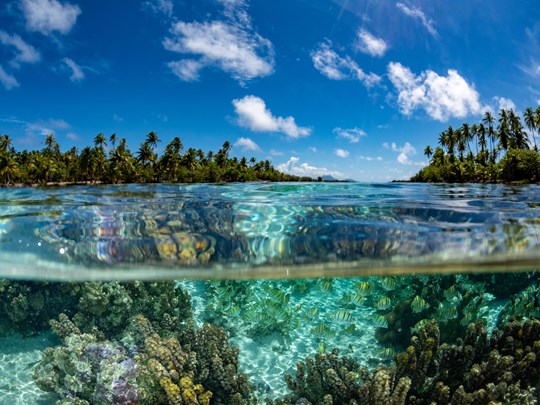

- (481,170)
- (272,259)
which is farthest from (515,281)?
(481,170)

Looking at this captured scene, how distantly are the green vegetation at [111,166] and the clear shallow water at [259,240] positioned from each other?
6788 cm

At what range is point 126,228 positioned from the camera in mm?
9156

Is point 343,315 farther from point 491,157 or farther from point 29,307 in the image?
point 491,157

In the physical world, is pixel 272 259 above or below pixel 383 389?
above

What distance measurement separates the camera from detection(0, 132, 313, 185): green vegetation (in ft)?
249

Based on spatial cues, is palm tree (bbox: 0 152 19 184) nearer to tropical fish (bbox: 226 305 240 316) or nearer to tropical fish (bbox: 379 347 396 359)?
tropical fish (bbox: 226 305 240 316)

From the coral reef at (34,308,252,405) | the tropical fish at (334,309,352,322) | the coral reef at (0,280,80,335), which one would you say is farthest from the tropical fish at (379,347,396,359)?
the coral reef at (0,280,80,335)

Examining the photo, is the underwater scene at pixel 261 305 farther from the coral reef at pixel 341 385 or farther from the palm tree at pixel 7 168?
the palm tree at pixel 7 168

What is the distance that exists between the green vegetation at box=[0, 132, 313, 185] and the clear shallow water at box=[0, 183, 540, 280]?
6788 centimetres

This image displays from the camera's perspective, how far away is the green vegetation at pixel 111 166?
7594cm

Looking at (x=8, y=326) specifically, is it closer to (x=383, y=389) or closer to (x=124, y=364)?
(x=124, y=364)

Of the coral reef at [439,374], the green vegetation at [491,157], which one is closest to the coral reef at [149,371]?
the coral reef at [439,374]

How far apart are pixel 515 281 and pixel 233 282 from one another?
9423 millimetres

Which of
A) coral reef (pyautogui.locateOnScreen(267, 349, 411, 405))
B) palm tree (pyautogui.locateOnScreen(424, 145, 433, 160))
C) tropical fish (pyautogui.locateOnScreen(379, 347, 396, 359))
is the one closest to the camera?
coral reef (pyautogui.locateOnScreen(267, 349, 411, 405))
